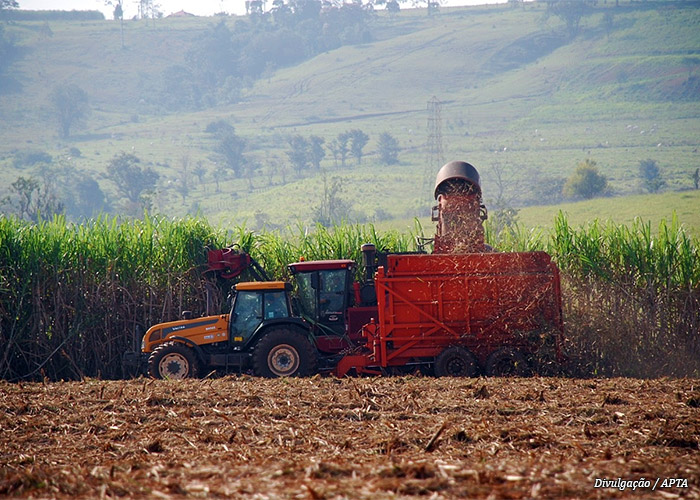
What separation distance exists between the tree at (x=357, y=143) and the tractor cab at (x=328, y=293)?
3579 inches

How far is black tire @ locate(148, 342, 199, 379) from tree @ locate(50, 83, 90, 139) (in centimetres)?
12228

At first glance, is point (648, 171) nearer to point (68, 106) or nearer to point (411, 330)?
point (411, 330)

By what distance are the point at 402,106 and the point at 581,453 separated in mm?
130528

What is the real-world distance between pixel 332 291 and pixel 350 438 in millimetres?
6192

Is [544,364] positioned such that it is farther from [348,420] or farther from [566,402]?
[348,420]

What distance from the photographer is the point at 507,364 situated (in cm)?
1233

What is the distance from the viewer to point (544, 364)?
1244 cm

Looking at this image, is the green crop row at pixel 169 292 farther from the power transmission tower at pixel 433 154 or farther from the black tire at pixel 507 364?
the power transmission tower at pixel 433 154

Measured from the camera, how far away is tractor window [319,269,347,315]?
13531 mm

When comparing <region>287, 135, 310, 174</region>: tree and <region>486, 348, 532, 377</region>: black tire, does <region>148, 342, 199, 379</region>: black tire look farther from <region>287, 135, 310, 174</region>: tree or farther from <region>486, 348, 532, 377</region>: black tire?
<region>287, 135, 310, 174</region>: tree

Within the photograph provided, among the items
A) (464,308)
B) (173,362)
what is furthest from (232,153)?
(464,308)

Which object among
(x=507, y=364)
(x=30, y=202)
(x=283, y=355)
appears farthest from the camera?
(x=30, y=202)

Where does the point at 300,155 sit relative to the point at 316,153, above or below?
below

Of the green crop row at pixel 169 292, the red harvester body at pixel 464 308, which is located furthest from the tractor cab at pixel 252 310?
the red harvester body at pixel 464 308
